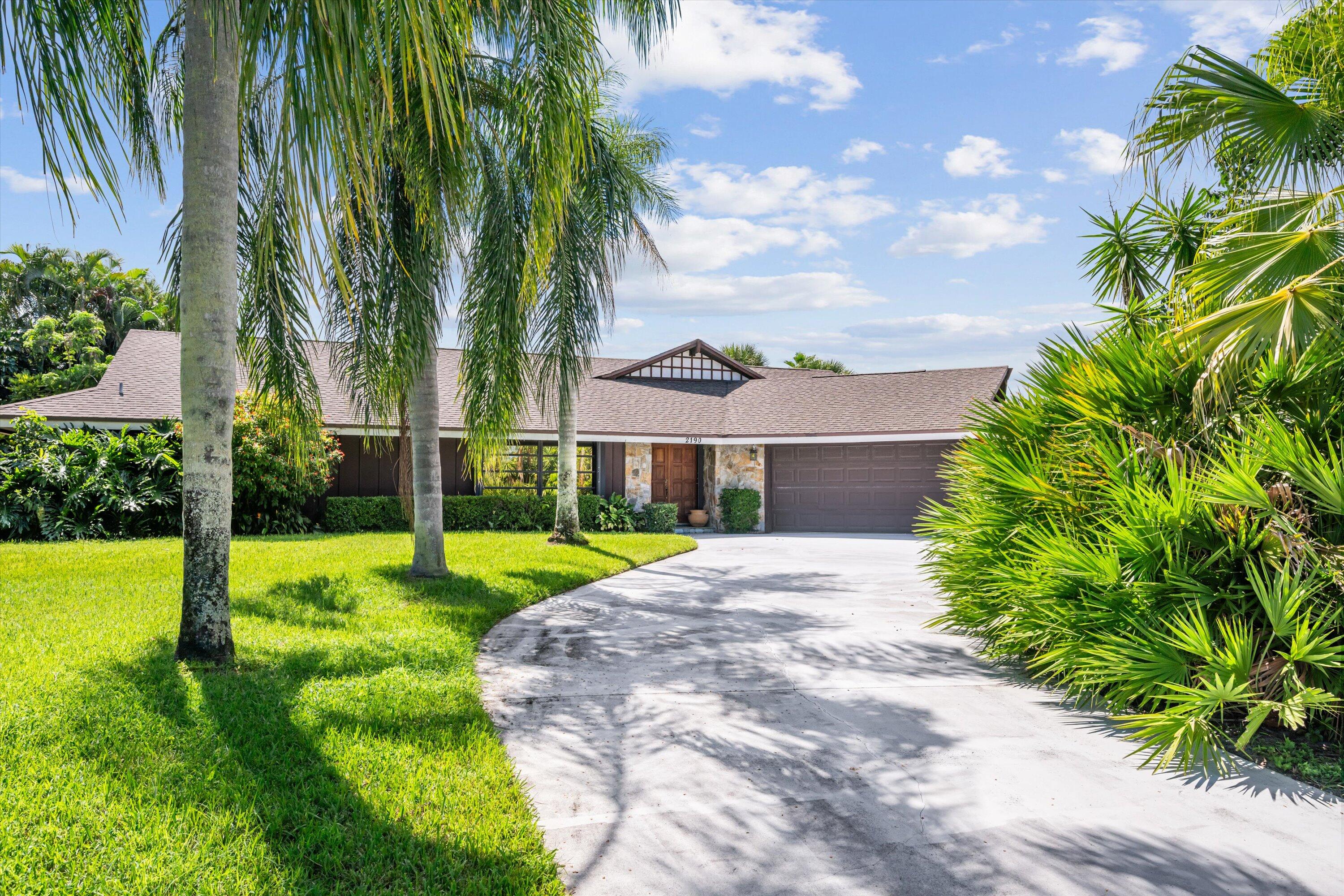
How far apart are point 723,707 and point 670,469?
16108 mm

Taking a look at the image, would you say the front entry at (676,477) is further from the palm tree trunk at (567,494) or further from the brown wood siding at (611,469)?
the palm tree trunk at (567,494)

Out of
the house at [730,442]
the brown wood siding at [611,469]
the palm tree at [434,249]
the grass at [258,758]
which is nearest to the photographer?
the grass at [258,758]

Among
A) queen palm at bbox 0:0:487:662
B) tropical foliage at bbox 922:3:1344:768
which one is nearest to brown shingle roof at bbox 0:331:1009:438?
queen palm at bbox 0:0:487:662

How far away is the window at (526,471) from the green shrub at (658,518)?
181 cm

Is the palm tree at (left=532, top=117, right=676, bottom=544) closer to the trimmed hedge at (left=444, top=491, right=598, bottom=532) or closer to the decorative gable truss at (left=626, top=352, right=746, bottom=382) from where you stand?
the trimmed hedge at (left=444, top=491, right=598, bottom=532)

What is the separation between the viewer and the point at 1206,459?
17.4ft

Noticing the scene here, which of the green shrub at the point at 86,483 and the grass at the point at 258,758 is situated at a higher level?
the green shrub at the point at 86,483

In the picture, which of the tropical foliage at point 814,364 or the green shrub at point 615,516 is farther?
the tropical foliage at point 814,364

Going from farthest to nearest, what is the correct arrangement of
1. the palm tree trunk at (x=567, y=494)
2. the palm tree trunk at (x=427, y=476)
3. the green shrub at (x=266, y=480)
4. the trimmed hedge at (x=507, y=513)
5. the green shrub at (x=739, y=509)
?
the green shrub at (x=739, y=509), the trimmed hedge at (x=507, y=513), the green shrub at (x=266, y=480), the palm tree trunk at (x=567, y=494), the palm tree trunk at (x=427, y=476)

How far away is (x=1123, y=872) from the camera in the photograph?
3195 millimetres

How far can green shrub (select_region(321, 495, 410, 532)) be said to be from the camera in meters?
17.1

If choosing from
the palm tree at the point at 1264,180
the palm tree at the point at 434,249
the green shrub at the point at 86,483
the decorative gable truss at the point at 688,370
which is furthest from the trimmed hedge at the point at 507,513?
the palm tree at the point at 1264,180

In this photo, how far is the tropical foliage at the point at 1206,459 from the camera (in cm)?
444

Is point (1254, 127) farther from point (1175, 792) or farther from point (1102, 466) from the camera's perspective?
point (1175, 792)
